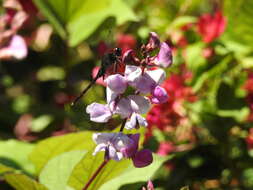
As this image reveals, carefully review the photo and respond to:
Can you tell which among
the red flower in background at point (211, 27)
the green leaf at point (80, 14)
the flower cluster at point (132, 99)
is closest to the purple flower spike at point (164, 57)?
the flower cluster at point (132, 99)

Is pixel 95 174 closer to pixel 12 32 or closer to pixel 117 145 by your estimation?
pixel 117 145

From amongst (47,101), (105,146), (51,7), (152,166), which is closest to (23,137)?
(47,101)

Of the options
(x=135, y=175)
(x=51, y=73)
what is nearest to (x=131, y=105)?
(x=135, y=175)

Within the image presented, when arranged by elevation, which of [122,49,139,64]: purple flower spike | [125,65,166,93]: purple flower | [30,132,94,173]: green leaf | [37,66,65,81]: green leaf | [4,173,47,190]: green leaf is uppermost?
[122,49,139,64]: purple flower spike

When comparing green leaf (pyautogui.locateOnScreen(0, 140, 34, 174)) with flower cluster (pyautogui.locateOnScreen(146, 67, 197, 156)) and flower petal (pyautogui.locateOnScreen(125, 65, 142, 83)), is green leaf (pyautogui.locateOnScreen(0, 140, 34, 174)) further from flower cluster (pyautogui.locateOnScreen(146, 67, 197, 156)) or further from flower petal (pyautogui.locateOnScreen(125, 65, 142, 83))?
flower petal (pyautogui.locateOnScreen(125, 65, 142, 83))

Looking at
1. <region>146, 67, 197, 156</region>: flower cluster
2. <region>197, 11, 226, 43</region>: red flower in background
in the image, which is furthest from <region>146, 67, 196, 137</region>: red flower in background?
<region>197, 11, 226, 43</region>: red flower in background

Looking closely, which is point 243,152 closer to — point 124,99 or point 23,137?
point 23,137
